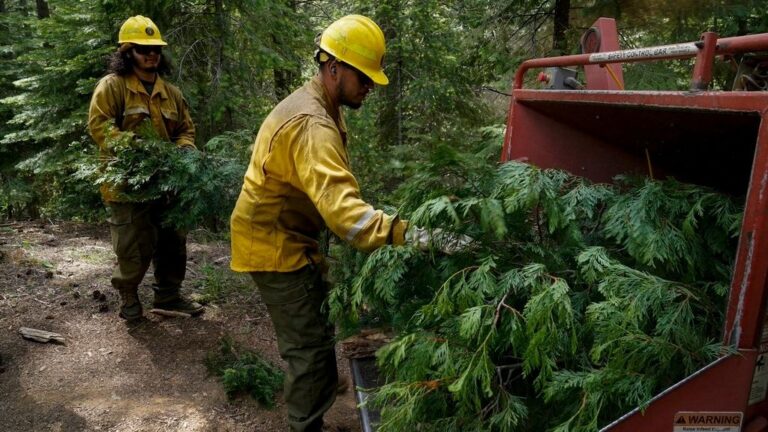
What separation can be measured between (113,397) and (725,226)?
393 centimetres

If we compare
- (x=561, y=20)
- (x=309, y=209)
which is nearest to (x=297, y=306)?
(x=309, y=209)

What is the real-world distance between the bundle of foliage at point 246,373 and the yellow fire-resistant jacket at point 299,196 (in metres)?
1.26

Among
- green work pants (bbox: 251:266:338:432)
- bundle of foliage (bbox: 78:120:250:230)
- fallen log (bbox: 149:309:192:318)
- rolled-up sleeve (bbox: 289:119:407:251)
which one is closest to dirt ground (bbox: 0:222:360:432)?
fallen log (bbox: 149:309:192:318)

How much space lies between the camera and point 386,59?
7.83 metres

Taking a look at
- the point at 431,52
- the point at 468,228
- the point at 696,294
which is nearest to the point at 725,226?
the point at 696,294

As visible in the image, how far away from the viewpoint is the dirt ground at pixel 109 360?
3816mm

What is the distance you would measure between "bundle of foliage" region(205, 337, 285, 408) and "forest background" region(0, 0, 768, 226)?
203cm

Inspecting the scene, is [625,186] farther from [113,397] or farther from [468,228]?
[113,397]

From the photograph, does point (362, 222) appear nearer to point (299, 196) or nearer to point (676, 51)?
point (299, 196)

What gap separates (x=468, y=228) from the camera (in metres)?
2.38

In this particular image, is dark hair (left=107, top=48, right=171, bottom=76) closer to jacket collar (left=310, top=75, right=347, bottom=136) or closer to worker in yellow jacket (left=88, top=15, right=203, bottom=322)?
worker in yellow jacket (left=88, top=15, right=203, bottom=322)

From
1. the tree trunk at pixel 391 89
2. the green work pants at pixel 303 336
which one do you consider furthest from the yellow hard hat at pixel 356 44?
the tree trunk at pixel 391 89

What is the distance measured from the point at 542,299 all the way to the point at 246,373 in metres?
2.84

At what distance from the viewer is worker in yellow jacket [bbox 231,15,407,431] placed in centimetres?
261
